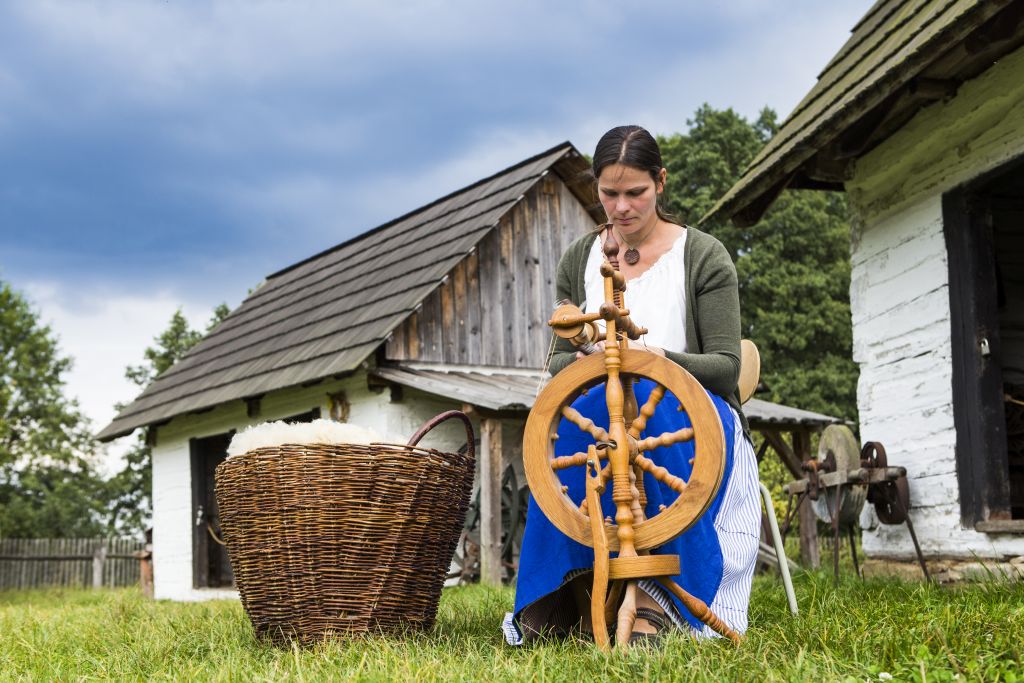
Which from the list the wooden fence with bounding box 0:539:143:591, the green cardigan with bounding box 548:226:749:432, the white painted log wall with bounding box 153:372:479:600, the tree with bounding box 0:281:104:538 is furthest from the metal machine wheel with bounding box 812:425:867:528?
the tree with bounding box 0:281:104:538

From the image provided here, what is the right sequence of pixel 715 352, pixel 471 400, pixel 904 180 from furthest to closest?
pixel 471 400
pixel 904 180
pixel 715 352

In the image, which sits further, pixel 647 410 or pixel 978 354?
pixel 978 354

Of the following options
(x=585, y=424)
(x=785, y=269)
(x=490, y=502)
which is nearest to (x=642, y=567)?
(x=585, y=424)

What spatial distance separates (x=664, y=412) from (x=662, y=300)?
412 millimetres

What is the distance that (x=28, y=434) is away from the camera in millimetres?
25422

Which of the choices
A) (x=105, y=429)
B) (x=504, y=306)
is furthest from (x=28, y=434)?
(x=504, y=306)

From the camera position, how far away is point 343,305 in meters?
11.6

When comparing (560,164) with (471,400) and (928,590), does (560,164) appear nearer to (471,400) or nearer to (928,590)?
(471,400)

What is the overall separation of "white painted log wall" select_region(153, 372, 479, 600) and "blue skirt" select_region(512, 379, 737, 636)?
6.21 meters

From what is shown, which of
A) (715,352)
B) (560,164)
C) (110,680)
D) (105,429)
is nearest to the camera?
(110,680)

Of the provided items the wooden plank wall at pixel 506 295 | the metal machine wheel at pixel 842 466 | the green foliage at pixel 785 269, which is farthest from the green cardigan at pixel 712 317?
the green foliage at pixel 785 269

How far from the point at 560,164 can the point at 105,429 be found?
721cm

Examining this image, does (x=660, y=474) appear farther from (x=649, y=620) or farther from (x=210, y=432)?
(x=210, y=432)

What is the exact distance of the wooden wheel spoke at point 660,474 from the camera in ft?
8.11
